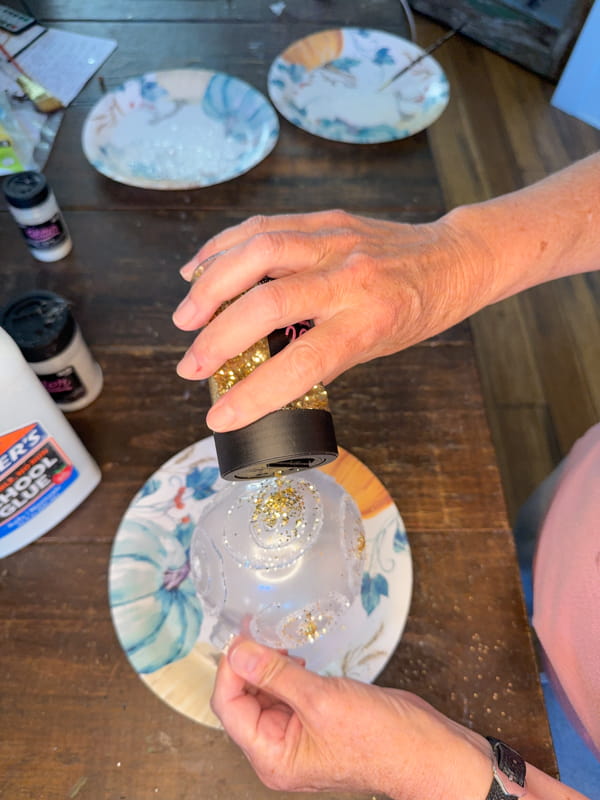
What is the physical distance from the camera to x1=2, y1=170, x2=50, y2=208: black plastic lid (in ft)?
1.97

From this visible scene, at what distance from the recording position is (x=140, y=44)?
3.03 ft

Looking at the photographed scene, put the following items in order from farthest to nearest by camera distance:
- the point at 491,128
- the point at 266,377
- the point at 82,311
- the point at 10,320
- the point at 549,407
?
the point at 491,128, the point at 549,407, the point at 82,311, the point at 10,320, the point at 266,377

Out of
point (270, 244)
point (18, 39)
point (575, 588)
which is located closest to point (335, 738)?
point (575, 588)

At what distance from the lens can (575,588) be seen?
1.81ft

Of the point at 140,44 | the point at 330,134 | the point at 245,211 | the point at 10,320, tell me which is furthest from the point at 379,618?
the point at 140,44

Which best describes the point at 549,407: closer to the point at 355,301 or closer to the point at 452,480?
the point at 452,480

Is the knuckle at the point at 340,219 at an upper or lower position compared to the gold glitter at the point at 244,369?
upper

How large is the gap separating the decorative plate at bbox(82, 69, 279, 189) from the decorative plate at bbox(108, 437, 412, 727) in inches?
16.2

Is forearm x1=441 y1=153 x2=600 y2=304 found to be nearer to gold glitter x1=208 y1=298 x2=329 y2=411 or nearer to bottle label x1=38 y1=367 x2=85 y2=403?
gold glitter x1=208 y1=298 x2=329 y2=411

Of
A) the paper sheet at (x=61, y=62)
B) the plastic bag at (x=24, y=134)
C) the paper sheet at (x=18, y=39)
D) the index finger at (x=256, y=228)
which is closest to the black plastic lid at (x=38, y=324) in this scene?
the index finger at (x=256, y=228)

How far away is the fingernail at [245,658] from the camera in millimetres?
426

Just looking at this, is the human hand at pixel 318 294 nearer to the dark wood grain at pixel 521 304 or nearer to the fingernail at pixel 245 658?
the fingernail at pixel 245 658

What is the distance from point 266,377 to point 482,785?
357mm

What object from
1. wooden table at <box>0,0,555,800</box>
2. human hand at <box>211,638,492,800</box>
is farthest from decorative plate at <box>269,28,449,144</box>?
human hand at <box>211,638,492,800</box>
